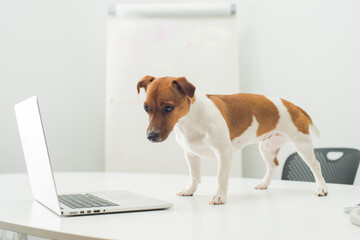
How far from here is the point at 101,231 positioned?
722mm

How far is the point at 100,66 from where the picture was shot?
3.32m

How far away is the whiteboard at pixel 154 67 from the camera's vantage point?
292 centimetres

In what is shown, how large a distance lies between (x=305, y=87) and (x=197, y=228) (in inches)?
90.4

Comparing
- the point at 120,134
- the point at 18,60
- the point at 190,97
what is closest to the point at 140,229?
the point at 190,97

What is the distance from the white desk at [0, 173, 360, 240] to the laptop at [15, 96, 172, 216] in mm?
26

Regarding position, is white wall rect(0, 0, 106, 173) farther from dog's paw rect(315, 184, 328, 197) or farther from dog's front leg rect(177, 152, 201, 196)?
dog's paw rect(315, 184, 328, 197)

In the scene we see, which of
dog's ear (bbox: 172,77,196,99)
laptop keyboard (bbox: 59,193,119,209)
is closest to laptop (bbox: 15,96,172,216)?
laptop keyboard (bbox: 59,193,119,209)

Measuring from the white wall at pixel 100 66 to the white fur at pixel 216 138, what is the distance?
4.87 ft

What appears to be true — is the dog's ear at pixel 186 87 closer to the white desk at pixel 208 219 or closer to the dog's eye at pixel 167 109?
the dog's eye at pixel 167 109

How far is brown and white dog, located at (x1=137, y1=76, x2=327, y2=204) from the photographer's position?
1021 millimetres

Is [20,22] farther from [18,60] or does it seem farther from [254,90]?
[254,90]

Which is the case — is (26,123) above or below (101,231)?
above

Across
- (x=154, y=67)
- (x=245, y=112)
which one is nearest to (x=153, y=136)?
(x=245, y=112)

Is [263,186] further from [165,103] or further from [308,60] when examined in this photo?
[308,60]
